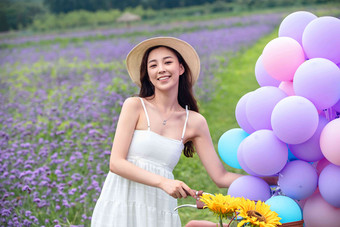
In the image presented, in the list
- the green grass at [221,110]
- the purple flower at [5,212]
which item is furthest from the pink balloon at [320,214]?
the purple flower at [5,212]

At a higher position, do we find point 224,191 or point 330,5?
point 330,5

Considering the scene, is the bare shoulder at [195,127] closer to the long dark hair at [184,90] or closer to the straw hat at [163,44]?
the long dark hair at [184,90]

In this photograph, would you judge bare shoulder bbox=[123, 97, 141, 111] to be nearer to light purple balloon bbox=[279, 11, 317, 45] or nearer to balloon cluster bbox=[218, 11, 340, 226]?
balloon cluster bbox=[218, 11, 340, 226]

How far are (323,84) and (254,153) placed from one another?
412 mm

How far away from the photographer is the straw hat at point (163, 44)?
2.53 m

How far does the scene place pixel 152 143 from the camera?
247 cm

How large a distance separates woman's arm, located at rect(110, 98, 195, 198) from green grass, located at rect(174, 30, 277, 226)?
5.88 ft

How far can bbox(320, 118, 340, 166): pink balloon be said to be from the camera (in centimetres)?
204

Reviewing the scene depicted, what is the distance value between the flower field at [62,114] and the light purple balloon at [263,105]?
1662 millimetres

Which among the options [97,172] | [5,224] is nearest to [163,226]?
[5,224]

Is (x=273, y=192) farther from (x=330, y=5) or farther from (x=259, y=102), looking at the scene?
(x=330, y=5)

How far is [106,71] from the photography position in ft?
33.8

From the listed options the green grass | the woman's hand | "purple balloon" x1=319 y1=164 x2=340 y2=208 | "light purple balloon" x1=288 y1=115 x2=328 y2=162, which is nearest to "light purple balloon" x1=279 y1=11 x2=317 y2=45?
"light purple balloon" x1=288 y1=115 x2=328 y2=162

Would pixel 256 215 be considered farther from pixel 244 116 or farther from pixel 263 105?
pixel 244 116
